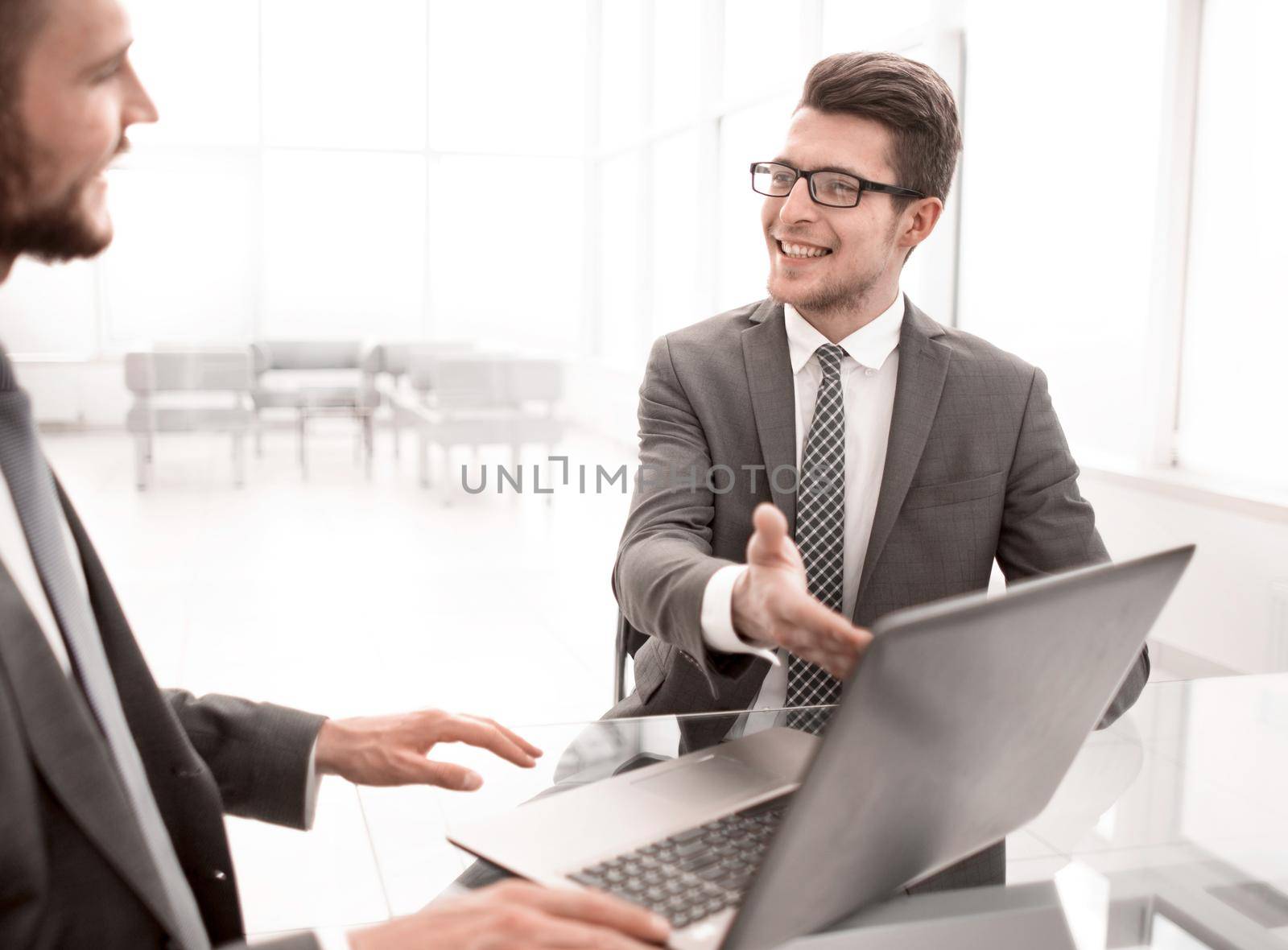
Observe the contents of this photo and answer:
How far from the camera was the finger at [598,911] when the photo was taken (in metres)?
0.67

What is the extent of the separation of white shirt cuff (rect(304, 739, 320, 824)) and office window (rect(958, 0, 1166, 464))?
3387 mm

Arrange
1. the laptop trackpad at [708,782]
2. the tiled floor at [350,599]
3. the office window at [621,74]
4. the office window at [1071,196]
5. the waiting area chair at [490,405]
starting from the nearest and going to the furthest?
the laptop trackpad at [708,782] < the tiled floor at [350,599] < the office window at [1071,196] < the waiting area chair at [490,405] < the office window at [621,74]

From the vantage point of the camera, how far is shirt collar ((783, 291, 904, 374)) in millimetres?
1645

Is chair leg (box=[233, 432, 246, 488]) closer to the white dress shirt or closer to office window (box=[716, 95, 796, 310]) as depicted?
office window (box=[716, 95, 796, 310])

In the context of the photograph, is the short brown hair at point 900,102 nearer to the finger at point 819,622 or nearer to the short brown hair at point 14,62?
the finger at point 819,622

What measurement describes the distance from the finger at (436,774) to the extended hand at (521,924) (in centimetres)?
35

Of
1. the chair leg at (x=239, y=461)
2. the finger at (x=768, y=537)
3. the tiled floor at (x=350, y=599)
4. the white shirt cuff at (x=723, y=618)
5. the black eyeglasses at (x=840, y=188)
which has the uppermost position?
the black eyeglasses at (x=840, y=188)

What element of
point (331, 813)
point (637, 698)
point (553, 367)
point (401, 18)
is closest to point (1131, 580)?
point (637, 698)

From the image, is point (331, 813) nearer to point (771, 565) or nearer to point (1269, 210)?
point (771, 565)

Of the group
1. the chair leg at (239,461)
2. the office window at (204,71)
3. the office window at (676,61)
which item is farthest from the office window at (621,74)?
the chair leg at (239,461)

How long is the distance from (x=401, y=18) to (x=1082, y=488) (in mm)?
7208

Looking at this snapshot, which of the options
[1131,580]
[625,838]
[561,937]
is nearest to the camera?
[561,937]

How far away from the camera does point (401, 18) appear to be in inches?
365

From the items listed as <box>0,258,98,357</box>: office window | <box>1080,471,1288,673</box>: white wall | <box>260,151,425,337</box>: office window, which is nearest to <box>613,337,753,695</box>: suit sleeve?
<box>1080,471,1288,673</box>: white wall
